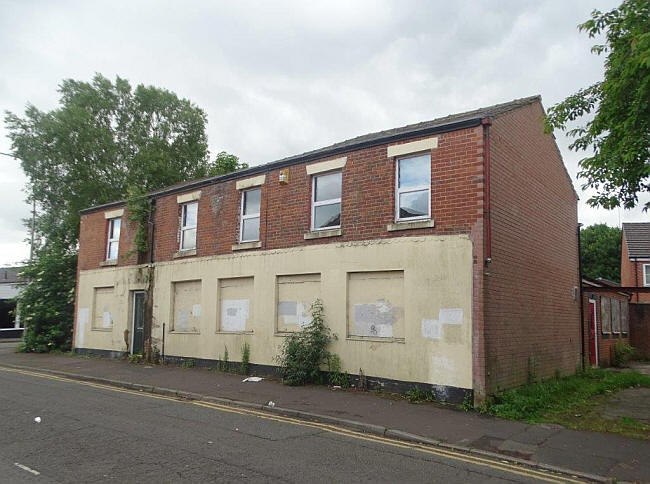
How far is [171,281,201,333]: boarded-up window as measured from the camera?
16.6 metres

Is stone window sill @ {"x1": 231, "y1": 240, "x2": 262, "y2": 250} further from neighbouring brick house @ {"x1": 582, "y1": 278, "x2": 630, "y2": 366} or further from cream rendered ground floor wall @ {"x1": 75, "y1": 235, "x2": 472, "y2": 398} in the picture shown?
neighbouring brick house @ {"x1": 582, "y1": 278, "x2": 630, "y2": 366}

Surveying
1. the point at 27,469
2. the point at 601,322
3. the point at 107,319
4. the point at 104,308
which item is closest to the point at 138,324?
the point at 107,319

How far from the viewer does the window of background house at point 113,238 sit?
20.2 meters

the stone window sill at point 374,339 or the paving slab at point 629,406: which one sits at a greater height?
the stone window sill at point 374,339

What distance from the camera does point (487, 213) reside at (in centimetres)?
1069

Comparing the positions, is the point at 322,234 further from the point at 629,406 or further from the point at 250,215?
the point at 629,406

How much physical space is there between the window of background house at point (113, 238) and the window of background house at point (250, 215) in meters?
6.82

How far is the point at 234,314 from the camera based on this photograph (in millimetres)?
15422

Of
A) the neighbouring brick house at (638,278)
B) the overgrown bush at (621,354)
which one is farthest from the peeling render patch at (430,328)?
the overgrown bush at (621,354)

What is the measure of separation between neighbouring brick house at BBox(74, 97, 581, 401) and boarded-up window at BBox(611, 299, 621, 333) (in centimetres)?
658

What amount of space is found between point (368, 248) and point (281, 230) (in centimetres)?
301

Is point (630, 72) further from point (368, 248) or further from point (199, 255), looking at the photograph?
point (199, 255)

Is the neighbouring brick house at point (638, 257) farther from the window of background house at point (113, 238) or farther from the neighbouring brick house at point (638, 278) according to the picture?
the window of background house at point (113, 238)

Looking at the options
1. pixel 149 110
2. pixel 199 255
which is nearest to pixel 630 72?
pixel 199 255
